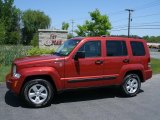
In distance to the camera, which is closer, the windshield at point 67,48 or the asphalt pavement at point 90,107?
the asphalt pavement at point 90,107

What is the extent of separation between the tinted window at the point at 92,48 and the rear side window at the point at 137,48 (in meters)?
1.32

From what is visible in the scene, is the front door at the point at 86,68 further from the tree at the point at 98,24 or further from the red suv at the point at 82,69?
the tree at the point at 98,24

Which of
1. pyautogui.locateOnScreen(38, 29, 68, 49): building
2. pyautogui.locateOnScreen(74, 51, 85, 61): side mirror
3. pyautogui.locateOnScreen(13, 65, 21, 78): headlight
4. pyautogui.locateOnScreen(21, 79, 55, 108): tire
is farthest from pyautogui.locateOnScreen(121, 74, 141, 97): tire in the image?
pyautogui.locateOnScreen(38, 29, 68, 49): building

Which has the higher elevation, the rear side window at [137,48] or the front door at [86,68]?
the rear side window at [137,48]

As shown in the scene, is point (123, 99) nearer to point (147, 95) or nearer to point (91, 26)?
point (147, 95)

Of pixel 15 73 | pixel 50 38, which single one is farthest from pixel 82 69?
pixel 50 38

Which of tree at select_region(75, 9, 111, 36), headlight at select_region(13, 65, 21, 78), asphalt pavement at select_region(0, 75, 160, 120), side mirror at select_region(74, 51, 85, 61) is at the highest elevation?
tree at select_region(75, 9, 111, 36)

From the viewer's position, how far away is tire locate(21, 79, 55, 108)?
808 centimetres

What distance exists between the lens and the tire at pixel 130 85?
962 cm

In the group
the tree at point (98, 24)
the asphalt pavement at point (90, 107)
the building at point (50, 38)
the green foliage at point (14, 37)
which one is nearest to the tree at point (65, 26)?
the green foliage at point (14, 37)

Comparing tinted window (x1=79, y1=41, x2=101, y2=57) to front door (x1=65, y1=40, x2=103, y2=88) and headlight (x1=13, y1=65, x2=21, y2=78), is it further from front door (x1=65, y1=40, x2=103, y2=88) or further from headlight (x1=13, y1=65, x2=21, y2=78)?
headlight (x1=13, y1=65, x2=21, y2=78)

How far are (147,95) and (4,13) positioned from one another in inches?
2744

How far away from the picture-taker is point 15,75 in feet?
26.7

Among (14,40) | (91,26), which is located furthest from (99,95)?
(14,40)
